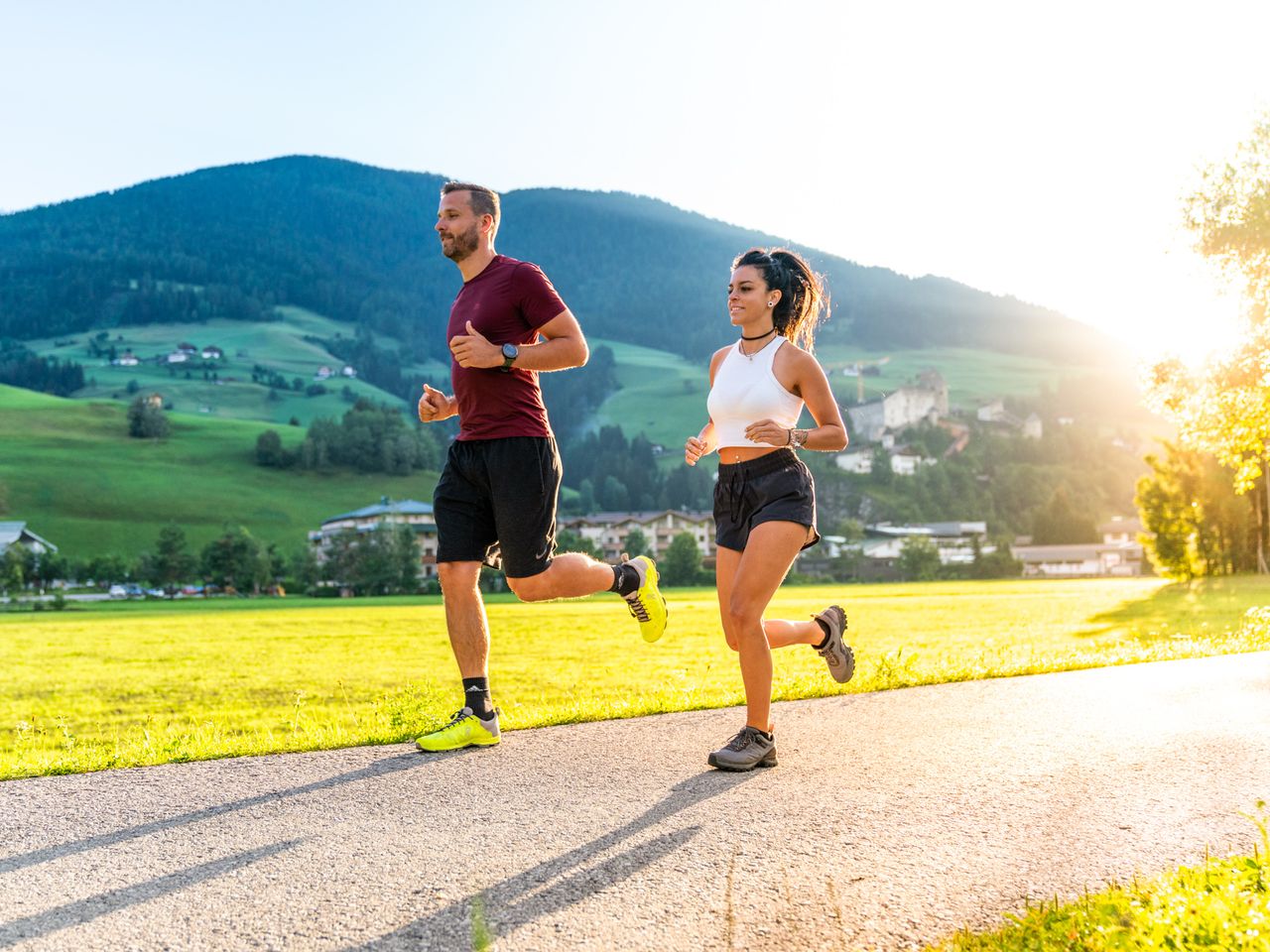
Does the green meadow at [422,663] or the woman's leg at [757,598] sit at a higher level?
the woman's leg at [757,598]

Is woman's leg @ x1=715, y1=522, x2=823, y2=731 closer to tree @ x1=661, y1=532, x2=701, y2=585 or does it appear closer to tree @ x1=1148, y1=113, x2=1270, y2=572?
tree @ x1=1148, y1=113, x2=1270, y2=572

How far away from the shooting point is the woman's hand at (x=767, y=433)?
18.6 ft

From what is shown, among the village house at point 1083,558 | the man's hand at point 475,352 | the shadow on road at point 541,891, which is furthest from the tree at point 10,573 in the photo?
the village house at point 1083,558

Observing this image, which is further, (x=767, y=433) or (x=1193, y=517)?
(x=1193, y=517)

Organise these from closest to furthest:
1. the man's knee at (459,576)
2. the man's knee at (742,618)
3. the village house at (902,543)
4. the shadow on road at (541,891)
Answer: the shadow on road at (541,891)
the man's knee at (742,618)
the man's knee at (459,576)
the village house at (902,543)

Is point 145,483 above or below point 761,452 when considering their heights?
above

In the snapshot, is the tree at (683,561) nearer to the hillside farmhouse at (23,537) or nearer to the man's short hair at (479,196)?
the hillside farmhouse at (23,537)

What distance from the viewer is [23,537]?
11850cm

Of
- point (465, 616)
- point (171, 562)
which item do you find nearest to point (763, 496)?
point (465, 616)

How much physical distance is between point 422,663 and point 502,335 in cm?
2523

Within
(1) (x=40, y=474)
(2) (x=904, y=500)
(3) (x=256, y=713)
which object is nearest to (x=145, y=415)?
(1) (x=40, y=474)

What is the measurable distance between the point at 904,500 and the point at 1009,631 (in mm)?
149381

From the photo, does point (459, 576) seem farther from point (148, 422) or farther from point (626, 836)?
point (148, 422)

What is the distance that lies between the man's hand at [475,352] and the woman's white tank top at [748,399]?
1.13 meters
